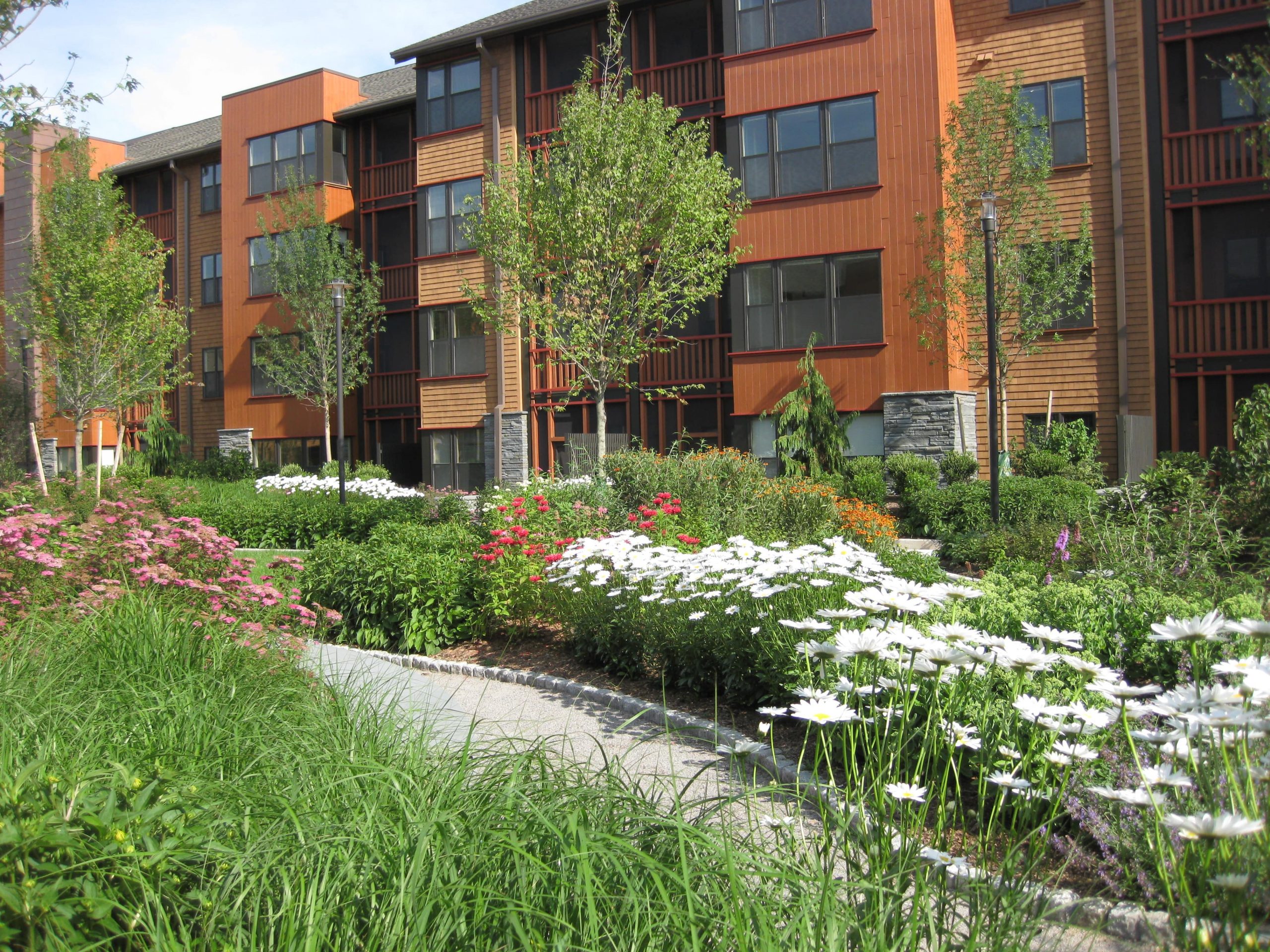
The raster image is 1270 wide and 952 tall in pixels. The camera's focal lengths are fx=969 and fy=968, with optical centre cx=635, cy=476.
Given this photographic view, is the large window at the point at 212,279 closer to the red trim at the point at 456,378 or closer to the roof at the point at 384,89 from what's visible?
the roof at the point at 384,89

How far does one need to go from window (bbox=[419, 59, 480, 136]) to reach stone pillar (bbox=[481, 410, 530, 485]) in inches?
291

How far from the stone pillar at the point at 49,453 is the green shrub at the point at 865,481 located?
95.3 feet

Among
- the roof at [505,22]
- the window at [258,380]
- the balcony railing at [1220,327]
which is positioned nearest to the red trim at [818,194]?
the balcony railing at [1220,327]

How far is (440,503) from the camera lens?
1748cm

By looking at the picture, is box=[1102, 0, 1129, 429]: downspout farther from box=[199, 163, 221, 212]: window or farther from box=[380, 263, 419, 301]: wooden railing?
box=[199, 163, 221, 212]: window

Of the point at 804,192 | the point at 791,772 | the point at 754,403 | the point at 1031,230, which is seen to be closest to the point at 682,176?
the point at 804,192

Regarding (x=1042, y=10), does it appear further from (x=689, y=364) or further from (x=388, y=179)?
(x=388, y=179)

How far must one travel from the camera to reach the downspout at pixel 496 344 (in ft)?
75.6

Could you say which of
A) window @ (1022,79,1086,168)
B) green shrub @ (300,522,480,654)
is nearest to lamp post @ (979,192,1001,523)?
window @ (1022,79,1086,168)

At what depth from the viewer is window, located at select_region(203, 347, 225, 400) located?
30641 millimetres

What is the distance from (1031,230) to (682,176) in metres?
6.33

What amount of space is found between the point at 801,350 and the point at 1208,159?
780 cm

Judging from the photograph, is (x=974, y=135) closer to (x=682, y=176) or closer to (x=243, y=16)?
(x=682, y=176)

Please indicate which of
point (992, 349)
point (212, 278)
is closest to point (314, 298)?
point (212, 278)
